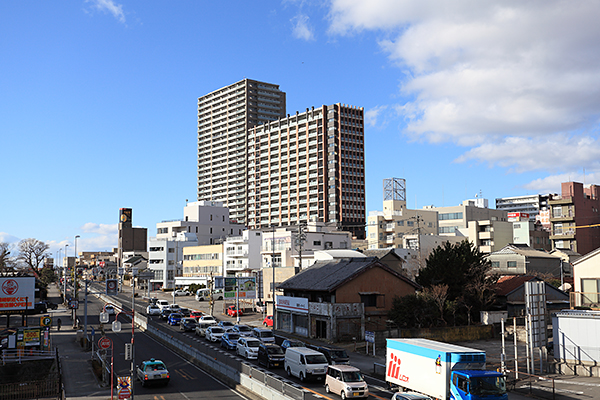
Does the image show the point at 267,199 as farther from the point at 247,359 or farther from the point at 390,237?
the point at 247,359

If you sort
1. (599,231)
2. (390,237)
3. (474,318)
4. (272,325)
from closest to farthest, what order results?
(474,318)
(272,325)
(599,231)
(390,237)

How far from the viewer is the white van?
33656 mm

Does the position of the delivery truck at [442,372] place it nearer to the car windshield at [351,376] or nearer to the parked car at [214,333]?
the car windshield at [351,376]

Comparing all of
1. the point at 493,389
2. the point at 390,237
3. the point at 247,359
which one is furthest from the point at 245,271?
the point at 493,389

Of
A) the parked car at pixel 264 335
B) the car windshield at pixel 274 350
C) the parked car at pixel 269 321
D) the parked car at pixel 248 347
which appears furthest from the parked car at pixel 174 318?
the car windshield at pixel 274 350

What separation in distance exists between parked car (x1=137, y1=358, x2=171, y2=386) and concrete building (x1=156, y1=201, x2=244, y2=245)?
119219 millimetres

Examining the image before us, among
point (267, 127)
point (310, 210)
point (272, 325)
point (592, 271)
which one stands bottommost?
point (272, 325)

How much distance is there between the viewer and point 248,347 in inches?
1697

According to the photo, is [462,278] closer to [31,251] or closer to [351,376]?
[351,376]

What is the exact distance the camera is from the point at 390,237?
434ft

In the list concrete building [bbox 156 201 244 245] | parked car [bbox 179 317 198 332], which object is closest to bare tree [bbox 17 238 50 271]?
concrete building [bbox 156 201 244 245]

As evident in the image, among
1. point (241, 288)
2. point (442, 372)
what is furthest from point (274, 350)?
point (241, 288)

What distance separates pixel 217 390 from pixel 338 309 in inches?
851

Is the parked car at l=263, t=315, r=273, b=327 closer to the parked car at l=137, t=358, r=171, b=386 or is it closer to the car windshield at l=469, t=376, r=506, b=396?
the parked car at l=137, t=358, r=171, b=386
